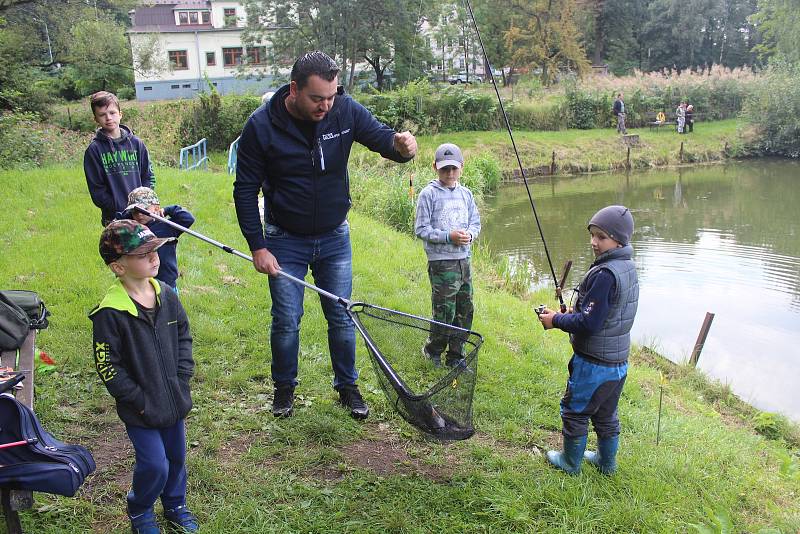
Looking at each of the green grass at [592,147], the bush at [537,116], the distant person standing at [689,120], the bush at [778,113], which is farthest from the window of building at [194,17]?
the bush at [778,113]

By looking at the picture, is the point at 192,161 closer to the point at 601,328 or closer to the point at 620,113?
the point at 601,328

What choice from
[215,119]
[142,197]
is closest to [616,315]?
[142,197]

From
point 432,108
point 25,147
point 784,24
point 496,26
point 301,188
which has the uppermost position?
point 496,26

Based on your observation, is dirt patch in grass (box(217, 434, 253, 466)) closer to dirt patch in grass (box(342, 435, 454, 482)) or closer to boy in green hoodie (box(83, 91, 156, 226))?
dirt patch in grass (box(342, 435, 454, 482))

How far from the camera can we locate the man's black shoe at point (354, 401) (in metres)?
4.22

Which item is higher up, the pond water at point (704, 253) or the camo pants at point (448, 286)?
the camo pants at point (448, 286)

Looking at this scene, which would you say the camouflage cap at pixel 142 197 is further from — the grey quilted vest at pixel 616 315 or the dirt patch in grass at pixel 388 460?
the grey quilted vest at pixel 616 315

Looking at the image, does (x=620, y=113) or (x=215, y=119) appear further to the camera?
(x=620, y=113)

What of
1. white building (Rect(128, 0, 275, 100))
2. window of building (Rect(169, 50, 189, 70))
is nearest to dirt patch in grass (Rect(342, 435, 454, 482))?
white building (Rect(128, 0, 275, 100))

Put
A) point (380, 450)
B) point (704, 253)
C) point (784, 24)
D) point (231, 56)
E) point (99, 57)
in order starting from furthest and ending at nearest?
point (231, 56) < point (784, 24) < point (99, 57) < point (704, 253) < point (380, 450)

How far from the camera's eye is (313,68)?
134 inches

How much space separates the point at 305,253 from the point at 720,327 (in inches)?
288

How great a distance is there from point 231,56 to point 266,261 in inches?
1557

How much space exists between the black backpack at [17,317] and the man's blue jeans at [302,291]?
130 cm
